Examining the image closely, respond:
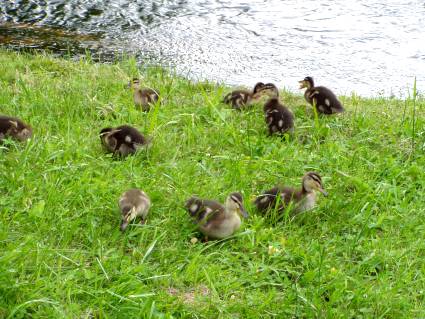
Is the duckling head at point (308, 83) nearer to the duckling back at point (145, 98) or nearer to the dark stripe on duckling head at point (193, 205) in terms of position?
the duckling back at point (145, 98)

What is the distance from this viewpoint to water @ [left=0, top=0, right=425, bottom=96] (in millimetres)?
8508

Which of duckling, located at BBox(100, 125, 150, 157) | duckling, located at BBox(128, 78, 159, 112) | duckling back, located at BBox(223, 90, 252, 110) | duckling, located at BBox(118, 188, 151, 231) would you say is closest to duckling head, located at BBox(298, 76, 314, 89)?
duckling back, located at BBox(223, 90, 252, 110)

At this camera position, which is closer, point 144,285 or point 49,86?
point 144,285

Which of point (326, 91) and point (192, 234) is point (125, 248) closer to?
point (192, 234)

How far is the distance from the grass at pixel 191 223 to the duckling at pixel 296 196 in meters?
0.07

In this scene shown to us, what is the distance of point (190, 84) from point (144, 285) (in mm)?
3671

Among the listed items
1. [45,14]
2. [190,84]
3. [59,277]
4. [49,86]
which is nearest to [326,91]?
[190,84]

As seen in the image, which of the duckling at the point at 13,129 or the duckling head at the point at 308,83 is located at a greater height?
the duckling at the point at 13,129

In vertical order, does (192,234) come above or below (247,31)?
above

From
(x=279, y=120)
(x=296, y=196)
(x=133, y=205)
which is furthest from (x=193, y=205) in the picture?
(x=279, y=120)

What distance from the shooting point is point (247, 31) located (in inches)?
386

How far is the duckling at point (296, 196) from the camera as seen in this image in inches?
168

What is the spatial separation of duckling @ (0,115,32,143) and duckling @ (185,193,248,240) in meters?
1.54

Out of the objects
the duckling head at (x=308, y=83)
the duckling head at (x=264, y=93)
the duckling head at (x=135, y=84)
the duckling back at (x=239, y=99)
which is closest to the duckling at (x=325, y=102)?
the duckling head at (x=264, y=93)
